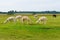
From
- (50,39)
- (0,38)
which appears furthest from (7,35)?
(50,39)

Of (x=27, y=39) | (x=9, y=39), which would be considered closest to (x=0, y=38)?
(x=9, y=39)

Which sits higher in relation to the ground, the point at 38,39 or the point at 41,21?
the point at 38,39

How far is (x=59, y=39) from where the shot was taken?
667 inches

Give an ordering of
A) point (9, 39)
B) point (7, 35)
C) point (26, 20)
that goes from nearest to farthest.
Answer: point (9, 39) → point (7, 35) → point (26, 20)

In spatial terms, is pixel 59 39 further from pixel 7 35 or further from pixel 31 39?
pixel 7 35

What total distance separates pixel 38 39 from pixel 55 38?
1.55 m

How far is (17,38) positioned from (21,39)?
0.51 meters

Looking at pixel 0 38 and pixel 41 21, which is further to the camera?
pixel 41 21

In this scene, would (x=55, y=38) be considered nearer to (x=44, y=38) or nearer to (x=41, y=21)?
(x=44, y=38)

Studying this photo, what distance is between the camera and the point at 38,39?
1689cm

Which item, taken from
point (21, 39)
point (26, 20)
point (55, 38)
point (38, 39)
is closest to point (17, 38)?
point (21, 39)

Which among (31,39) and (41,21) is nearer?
(31,39)

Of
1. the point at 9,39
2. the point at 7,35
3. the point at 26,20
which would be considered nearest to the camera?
the point at 9,39

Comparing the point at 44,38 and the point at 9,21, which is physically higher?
the point at 44,38
